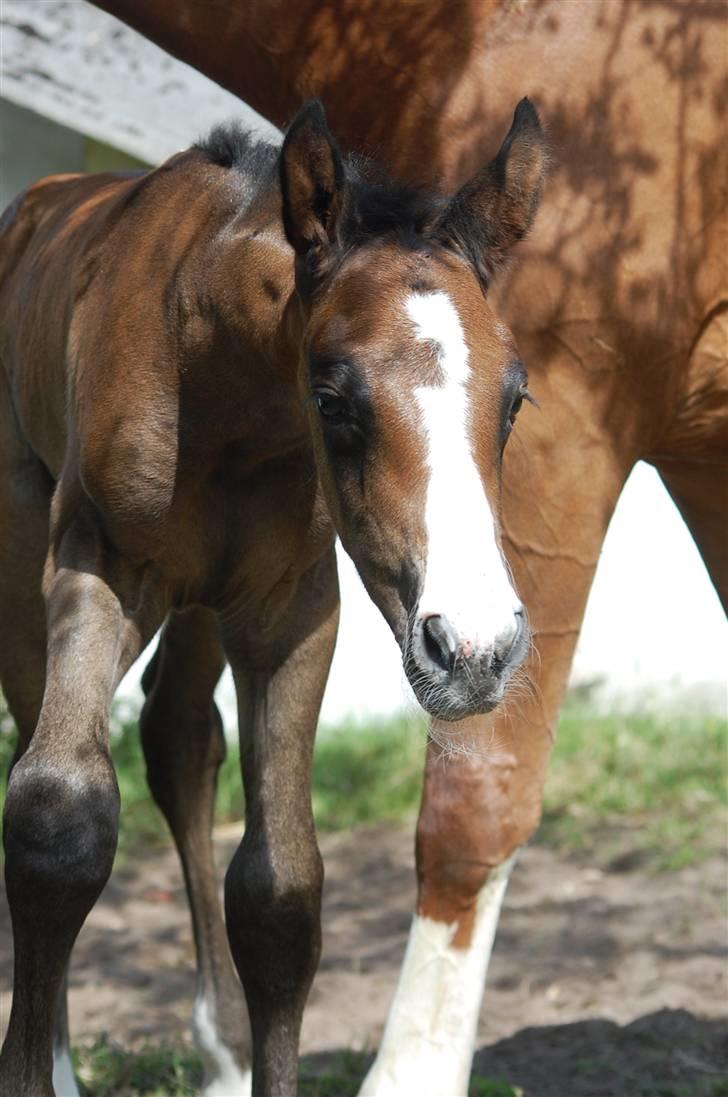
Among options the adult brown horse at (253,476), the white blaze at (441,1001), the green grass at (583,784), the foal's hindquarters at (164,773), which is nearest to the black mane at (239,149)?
the adult brown horse at (253,476)

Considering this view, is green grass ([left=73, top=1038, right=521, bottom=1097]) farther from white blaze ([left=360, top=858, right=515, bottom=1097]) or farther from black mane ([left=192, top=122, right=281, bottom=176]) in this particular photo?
black mane ([left=192, top=122, right=281, bottom=176])

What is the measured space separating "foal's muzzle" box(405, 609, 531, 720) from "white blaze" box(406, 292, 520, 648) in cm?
1

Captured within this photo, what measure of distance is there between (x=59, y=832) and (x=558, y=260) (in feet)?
5.09

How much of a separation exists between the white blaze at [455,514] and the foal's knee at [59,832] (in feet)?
3.07

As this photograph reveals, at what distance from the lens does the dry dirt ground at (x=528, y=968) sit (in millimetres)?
4766

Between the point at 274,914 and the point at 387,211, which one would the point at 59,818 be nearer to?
the point at 274,914

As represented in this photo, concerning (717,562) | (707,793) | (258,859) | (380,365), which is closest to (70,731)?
(258,859)

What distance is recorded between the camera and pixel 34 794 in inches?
129

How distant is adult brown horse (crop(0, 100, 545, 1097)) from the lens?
2.78 meters

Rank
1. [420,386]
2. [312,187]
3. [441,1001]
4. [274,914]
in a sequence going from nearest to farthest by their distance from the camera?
[420,386]
[312,187]
[274,914]
[441,1001]

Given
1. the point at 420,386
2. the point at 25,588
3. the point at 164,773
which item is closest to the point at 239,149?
the point at 420,386

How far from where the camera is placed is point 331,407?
2.90m

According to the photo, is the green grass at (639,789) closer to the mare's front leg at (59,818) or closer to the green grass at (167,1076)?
the green grass at (167,1076)

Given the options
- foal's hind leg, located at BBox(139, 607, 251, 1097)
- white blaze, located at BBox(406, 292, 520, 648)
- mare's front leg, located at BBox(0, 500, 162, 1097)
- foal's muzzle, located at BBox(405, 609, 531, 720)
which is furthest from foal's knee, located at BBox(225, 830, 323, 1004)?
white blaze, located at BBox(406, 292, 520, 648)
